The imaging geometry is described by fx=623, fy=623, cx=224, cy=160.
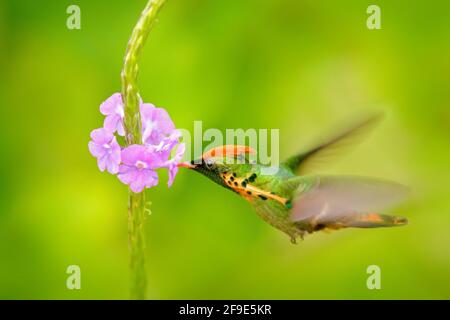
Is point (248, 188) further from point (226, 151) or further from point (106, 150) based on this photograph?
point (106, 150)

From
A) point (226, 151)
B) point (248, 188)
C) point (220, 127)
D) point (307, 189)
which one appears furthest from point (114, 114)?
point (220, 127)

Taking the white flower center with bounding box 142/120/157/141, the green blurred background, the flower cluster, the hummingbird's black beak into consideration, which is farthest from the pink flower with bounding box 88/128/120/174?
the green blurred background

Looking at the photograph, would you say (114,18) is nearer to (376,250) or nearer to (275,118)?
(275,118)

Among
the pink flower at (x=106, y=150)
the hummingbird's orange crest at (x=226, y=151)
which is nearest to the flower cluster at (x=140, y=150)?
the pink flower at (x=106, y=150)

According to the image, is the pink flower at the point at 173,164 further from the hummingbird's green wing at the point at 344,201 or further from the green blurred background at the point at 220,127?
the green blurred background at the point at 220,127

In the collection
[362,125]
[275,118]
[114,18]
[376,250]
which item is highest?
[114,18]

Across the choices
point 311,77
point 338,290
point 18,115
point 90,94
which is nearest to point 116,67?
point 90,94

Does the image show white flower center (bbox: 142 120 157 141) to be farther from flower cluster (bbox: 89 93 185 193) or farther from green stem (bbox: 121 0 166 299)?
green stem (bbox: 121 0 166 299)

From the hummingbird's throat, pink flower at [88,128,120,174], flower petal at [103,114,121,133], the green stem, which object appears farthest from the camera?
the hummingbird's throat
